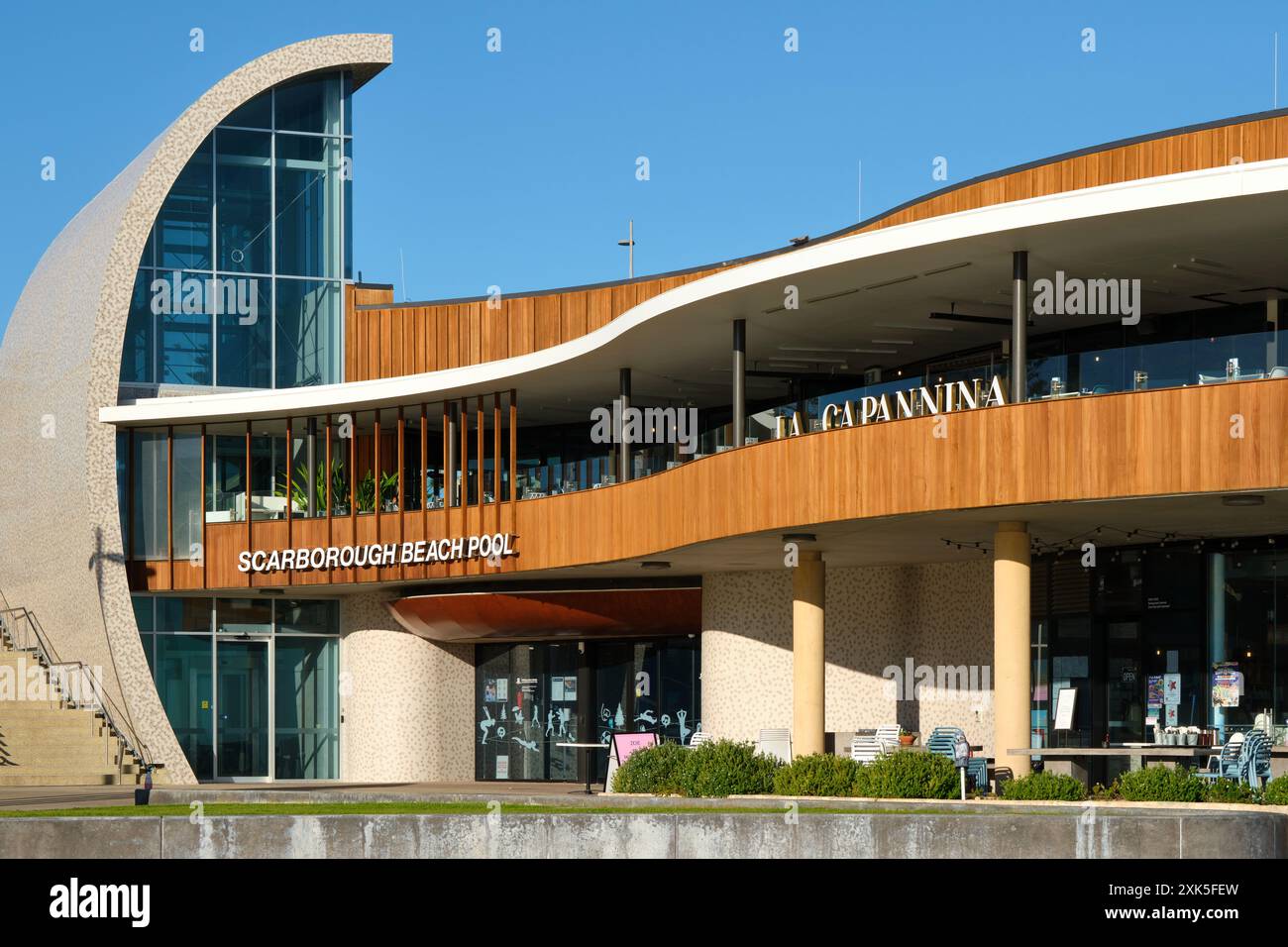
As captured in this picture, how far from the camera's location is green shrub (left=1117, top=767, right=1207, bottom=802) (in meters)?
20.8

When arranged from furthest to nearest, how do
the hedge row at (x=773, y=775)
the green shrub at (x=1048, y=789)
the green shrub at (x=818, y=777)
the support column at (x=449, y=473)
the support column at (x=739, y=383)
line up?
1. the support column at (x=449, y=473)
2. the support column at (x=739, y=383)
3. the green shrub at (x=818, y=777)
4. the hedge row at (x=773, y=775)
5. the green shrub at (x=1048, y=789)

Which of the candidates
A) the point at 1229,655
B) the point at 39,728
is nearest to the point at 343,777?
the point at 39,728

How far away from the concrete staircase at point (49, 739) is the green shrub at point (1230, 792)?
21.7 m

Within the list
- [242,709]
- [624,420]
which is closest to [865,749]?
[624,420]

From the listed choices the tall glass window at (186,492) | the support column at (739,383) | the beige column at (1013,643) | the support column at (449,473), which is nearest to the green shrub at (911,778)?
the beige column at (1013,643)

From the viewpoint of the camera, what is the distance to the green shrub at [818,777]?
23781mm

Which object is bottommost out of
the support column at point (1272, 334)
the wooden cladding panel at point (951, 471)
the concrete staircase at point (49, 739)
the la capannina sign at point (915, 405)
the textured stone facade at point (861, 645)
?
the concrete staircase at point (49, 739)

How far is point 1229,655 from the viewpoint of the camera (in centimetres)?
2584

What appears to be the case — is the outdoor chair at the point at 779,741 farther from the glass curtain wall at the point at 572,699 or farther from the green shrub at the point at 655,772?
the glass curtain wall at the point at 572,699

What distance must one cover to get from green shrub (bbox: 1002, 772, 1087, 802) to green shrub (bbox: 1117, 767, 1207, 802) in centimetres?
59

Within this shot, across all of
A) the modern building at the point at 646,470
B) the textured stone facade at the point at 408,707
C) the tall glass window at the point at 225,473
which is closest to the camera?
the modern building at the point at 646,470

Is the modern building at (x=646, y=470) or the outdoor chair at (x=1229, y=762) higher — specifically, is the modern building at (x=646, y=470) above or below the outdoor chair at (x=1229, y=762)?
Result: above
